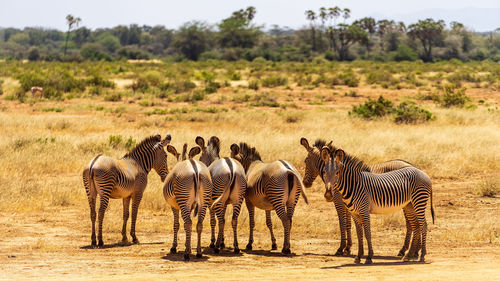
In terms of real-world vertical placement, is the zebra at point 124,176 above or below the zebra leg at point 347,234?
above

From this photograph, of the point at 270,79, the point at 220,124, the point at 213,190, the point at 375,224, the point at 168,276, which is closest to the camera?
the point at 168,276

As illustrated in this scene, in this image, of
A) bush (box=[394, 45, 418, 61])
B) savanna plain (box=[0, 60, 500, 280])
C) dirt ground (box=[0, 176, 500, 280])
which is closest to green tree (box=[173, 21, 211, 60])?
bush (box=[394, 45, 418, 61])

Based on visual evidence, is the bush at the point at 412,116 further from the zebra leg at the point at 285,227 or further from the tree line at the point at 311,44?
the tree line at the point at 311,44

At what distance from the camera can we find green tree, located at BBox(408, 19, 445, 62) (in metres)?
87.1

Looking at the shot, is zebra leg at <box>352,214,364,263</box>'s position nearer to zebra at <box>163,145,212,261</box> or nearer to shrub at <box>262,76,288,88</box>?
zebra at <box>163,145,212,261</box>

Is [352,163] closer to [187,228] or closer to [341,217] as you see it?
[341,217]

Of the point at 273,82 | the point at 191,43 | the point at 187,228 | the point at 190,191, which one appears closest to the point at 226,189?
the point at 190,191

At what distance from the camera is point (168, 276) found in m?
7.73

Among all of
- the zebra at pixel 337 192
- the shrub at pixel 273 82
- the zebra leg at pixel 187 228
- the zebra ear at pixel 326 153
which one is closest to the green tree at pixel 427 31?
the shrub at pixel 273 82

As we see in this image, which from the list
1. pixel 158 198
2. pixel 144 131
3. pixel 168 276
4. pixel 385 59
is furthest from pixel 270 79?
pixel 385 59

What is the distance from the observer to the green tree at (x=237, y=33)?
89750 millimetres

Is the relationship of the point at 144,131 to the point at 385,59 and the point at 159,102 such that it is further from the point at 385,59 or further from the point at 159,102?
the point at 385,59

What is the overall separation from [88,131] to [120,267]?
45.5 feet

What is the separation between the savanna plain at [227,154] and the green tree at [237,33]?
176 feet
